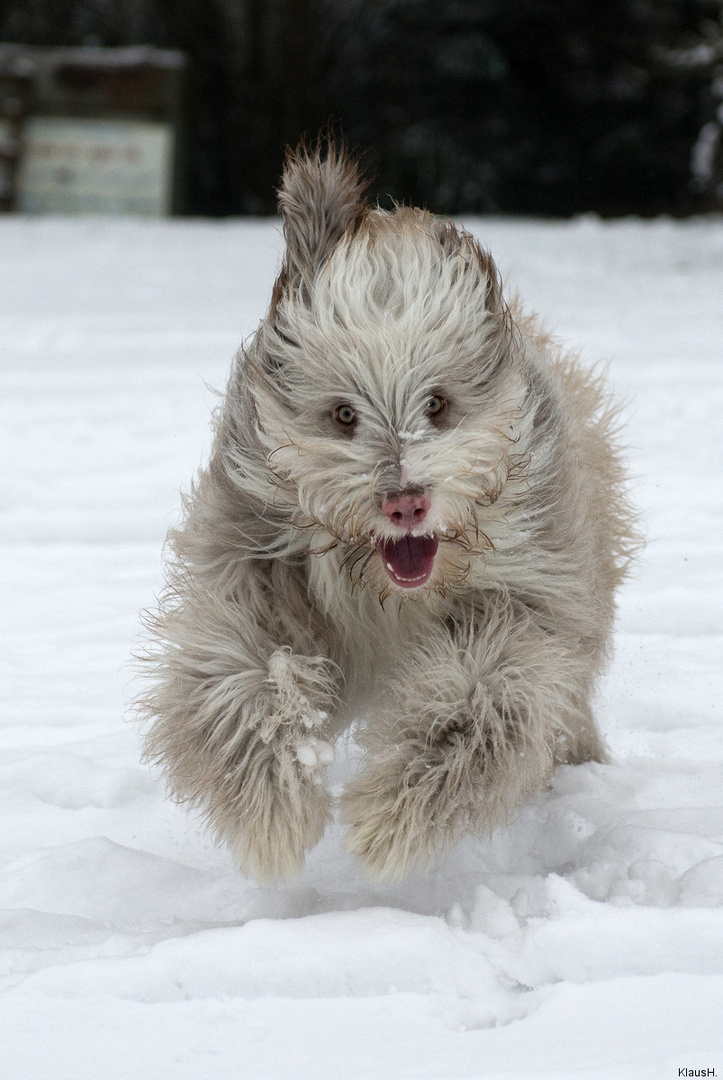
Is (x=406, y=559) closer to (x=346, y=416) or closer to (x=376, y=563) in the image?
(x=376, y=563)

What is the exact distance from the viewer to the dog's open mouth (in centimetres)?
231

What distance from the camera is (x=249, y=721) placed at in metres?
2.41

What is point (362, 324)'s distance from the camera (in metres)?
2.30

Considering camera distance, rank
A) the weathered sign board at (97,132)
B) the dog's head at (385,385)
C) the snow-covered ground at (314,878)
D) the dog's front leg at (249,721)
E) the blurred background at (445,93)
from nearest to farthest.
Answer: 1. the snow-covered ground at (314,878)
2. the dog's head at (385,385)
3. the dog's front leg at (249,721)
4. the weathered sign board at (97,132)
5. the blurred background at (445,93)

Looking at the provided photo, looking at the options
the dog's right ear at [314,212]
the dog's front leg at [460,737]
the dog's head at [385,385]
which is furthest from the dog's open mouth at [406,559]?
the dog's right ear at [314,212]

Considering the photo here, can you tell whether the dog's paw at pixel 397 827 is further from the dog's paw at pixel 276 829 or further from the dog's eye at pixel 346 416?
the dog's eye at pixel 346 416

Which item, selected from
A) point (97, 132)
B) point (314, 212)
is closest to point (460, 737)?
point (314, 212)

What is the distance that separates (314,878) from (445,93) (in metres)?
11.6

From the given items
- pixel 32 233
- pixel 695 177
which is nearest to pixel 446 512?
pixel 32 233

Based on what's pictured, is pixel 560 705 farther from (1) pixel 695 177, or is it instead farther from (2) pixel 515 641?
(1) pixel 695 177

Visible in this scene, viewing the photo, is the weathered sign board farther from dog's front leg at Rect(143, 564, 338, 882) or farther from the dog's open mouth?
the dog's open mouth

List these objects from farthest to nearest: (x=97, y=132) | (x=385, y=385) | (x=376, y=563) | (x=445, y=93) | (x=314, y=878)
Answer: (x=445, y=93) < (x=97, y=132) < (x=314, y=878) < (x=376, y=563) < (x=385, y=385)

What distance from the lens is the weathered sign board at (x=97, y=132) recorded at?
1089 centimetres

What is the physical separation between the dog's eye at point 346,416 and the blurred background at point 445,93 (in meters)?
9.50
